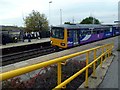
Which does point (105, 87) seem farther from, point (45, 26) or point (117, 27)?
point (45, 26)

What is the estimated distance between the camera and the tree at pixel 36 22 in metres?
60.7

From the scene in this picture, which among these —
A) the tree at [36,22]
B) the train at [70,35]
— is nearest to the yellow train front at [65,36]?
the train at [70,35]

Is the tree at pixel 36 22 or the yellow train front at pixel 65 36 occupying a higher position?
the tree at pixel 36 22

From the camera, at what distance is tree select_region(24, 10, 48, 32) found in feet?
199

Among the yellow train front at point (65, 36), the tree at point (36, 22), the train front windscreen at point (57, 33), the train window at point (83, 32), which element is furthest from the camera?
the tree at point (36, 22)

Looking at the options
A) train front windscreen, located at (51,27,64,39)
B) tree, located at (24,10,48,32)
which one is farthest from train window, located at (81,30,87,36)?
tree, located at (24,10,48,32)

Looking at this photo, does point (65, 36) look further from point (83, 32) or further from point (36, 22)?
point (36, 22)

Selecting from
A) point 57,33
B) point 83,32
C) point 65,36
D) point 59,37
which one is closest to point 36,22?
point 83,32

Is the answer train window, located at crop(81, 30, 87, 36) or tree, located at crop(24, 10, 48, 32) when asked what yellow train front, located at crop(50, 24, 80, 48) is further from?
tree, located at crop(24, 10, 48, 32)

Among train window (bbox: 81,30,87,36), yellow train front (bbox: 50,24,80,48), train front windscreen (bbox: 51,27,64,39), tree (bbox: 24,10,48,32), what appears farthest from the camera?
tree (bbox: 24,10,48,32)

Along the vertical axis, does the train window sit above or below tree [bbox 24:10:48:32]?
below

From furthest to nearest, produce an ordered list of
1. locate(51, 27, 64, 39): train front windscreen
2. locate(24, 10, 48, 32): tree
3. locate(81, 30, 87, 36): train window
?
locate(24, 10, 48, 32): tree
locate(81, 30, 87, 36): train window
locate(51, 27, 64, 39): train front windscreen

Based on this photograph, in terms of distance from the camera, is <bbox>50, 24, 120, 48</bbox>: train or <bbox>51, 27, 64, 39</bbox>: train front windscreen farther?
<bbox>51, 27, 64, 39</bbox>: train front windscreen

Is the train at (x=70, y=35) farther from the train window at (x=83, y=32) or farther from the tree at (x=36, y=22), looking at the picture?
the tree at (x=36, y=22)
